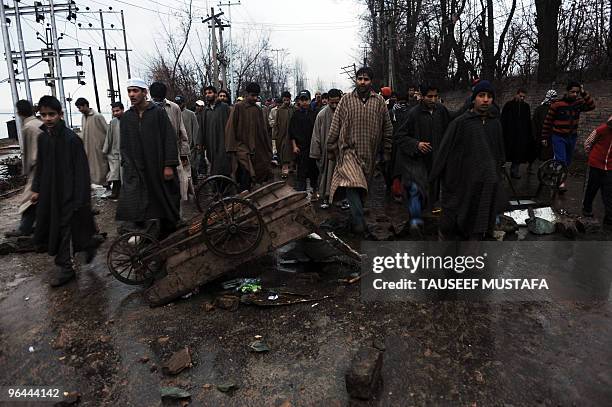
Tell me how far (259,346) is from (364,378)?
88cm

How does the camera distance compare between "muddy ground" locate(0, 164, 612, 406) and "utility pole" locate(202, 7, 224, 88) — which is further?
A: "utility pole" locate(202, 7, 224, 88)

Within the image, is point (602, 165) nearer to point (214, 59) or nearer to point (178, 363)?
point (178, 363)

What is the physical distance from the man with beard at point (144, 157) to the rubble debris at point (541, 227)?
4.15 metres

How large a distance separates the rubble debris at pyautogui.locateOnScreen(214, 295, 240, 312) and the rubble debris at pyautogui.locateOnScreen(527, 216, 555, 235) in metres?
3.59

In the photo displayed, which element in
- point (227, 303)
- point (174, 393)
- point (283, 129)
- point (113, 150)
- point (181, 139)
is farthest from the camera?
point (283, 129)

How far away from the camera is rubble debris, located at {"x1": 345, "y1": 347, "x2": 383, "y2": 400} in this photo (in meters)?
2.39

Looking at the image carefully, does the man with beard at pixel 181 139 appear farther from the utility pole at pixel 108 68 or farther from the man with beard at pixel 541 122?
the utility pole at pixel 108 68

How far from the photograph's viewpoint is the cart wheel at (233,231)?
354 cm

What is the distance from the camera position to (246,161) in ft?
20.2

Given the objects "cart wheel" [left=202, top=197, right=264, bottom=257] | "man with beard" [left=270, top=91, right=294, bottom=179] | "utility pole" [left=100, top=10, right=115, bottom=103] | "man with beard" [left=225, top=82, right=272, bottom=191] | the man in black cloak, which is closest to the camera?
"cart wheel" [left=202, top=197, right=264, bottom=257]

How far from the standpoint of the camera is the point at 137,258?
3.87 m

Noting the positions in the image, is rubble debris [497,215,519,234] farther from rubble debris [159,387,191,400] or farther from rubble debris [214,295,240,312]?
rubble debris [159,387,191,400]

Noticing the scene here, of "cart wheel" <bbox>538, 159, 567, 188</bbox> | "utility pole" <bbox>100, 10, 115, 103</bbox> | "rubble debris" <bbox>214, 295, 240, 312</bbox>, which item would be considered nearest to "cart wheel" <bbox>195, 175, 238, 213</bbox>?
"rubble debris" <bbox>214, 295, 240, 312</bbox>

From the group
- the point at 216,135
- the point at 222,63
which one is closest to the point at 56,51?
the point at 222,63
